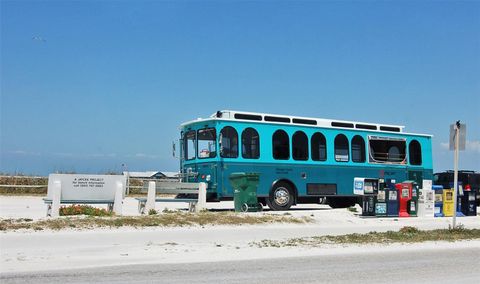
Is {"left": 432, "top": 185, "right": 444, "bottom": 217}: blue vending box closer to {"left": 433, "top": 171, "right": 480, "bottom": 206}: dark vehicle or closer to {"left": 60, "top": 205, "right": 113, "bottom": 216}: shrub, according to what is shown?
{"left": 433, "top": 171, "right": 480, "bottom": 206}: dark vehicle

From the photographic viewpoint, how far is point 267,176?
67.7 ft

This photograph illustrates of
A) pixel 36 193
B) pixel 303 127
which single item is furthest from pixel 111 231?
pixel 36 193

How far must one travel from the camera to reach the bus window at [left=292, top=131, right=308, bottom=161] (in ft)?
70.3

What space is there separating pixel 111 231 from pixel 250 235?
3.38 meters

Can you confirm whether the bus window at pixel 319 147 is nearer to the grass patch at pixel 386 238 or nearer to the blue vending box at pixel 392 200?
the blue vending box at pixel 392 200

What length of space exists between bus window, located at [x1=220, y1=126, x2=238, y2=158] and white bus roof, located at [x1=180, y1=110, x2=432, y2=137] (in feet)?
1.52

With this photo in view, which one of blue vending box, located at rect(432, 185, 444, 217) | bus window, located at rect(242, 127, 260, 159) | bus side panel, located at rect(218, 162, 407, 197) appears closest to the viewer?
bus side panel, located at rect(218, 162, 407, 197)

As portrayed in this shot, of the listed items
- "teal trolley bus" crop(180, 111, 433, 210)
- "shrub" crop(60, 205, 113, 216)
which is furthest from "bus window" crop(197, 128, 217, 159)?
"shrub" crop(60, 205, 113, 216)

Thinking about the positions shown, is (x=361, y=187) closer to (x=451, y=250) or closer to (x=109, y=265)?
(x=451, y=250)

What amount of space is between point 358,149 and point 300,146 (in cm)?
281

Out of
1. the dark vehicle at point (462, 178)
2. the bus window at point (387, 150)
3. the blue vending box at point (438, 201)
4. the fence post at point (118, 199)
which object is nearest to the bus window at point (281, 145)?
the bus window at point (387, 150)

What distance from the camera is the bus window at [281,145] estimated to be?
20969 mm

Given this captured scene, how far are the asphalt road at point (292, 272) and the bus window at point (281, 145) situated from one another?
996 cm

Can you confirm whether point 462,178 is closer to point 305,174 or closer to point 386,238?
point 305,174
